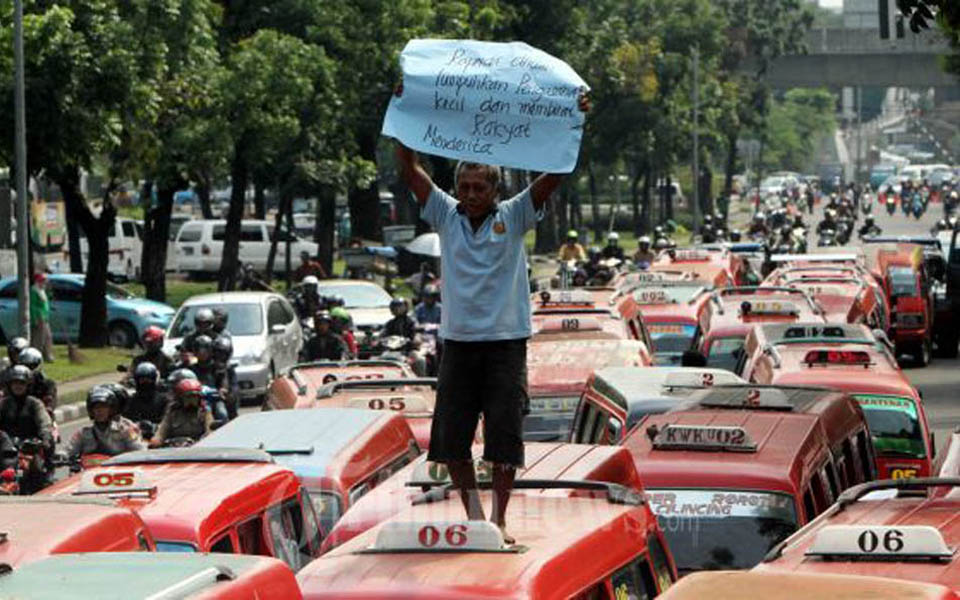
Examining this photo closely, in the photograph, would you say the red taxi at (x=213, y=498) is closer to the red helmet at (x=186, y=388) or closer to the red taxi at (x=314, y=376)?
the red helmet at (x=186, y=388)

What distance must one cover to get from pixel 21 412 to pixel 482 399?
8.49 metres

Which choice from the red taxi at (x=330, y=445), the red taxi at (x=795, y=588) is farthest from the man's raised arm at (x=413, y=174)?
the red taxi at (x=330, y=445)

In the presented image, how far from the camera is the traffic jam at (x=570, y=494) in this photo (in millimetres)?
7367

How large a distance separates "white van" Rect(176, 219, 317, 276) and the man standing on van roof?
5383 cm

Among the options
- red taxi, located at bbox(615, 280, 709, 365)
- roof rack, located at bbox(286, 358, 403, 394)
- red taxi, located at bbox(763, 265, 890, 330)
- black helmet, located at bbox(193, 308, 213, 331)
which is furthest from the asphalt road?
roof rack, located at bbox(286, 358, 403, 394)

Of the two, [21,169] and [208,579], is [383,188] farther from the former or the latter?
[208,579]

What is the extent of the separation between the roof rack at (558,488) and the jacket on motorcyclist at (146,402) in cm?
854

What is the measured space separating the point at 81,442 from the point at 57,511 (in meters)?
6.07

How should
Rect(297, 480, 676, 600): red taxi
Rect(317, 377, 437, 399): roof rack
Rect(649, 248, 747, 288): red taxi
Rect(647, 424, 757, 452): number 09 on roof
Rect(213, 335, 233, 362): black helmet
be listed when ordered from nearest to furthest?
Rect(297, 480, 676, 600): red taxi → Rect(647, 424, 757, 452): number 09 on roof → Rect(317, 377, 437, 399): roof rack → Rect(213, 335, 233, 362): black helmet → Rect(649, 248, 747, 288): red taxi

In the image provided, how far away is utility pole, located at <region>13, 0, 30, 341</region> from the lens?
2980 cm

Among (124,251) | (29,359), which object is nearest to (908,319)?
(29,359)

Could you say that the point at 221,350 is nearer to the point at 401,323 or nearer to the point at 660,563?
the point at 401,323

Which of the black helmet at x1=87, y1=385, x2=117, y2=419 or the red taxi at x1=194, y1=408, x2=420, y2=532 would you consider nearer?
the red taxi at x1=194, y1=408, x2=420, y2=532

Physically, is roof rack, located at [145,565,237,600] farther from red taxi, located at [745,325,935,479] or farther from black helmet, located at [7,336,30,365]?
black helmet, located at [7,336,30,365]
